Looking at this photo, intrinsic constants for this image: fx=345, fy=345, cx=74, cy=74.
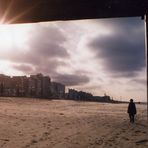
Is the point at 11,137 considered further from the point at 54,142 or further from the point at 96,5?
the point at 96,5

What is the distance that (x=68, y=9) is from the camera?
161 inches

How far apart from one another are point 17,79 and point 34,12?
14583 centimetres

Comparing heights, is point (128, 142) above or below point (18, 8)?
below

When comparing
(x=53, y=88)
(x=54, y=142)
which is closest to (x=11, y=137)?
(x=54, y=142)

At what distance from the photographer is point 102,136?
17938 millimetres

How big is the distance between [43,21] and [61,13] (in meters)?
0.30

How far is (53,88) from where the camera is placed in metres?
176

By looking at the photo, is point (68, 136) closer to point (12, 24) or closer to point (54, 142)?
point (54, 142)

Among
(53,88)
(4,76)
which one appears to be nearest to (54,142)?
(4,76)

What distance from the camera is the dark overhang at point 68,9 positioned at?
3961 mm

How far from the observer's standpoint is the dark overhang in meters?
3.96

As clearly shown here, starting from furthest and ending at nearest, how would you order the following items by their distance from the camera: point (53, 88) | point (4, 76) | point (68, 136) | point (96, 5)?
point (53, 88), point (4, 76), point (68, 136), point (96, 5)

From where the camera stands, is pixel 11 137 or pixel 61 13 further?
pixel 11 137

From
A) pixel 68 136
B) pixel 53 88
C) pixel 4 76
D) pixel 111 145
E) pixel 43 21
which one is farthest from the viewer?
pixel 53 88
